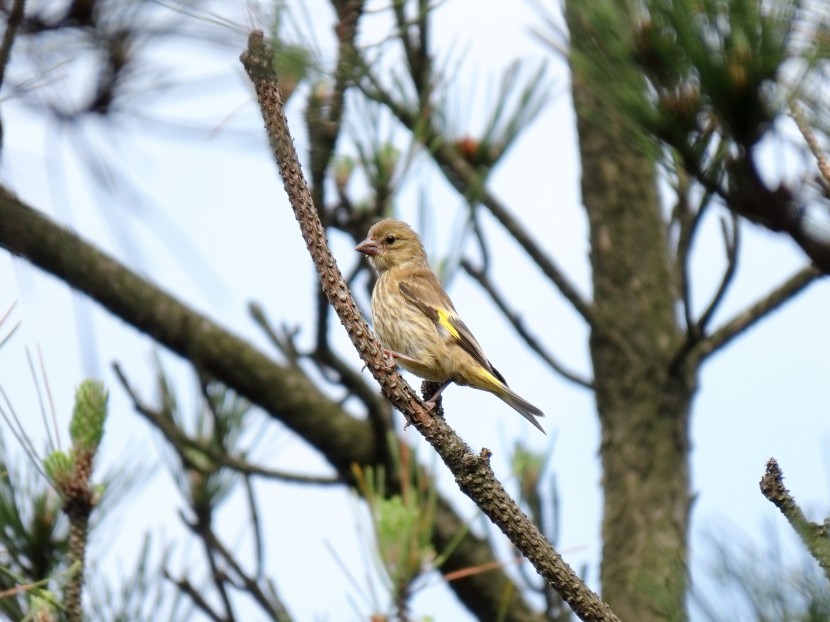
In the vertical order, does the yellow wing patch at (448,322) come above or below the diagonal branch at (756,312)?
above

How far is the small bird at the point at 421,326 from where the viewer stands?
17.0ft

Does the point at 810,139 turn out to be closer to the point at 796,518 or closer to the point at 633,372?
the point at 796,518

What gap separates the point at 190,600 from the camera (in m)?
4.05

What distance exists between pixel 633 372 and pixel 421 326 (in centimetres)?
122

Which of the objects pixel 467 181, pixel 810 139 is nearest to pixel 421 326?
pixel 467 181

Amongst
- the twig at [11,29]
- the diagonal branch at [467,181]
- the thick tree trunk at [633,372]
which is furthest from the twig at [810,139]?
the thick tree trunk at [633,372]

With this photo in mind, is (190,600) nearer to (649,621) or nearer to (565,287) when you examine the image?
(649,621)

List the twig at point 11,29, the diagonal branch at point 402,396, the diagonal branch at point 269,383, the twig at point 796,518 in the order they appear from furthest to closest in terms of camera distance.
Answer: the diagonal branch at point 269,383, the twig at point 11,29, the diagonal branch at point 402,396, the twig at point 796,518

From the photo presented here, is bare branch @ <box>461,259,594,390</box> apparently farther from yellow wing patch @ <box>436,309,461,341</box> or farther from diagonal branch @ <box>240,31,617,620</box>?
diagonal branch @ <box>240,31,617,620</box>

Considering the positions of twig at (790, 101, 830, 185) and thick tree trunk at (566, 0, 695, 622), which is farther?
thick tree trunk at (566, 0, 695, 622)

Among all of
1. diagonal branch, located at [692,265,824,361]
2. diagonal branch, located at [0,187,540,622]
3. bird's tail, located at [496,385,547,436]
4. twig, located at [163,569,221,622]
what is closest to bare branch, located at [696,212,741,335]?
diagonal branch, located at [692,265,824,361]

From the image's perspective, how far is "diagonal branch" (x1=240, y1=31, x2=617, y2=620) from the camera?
2580 mm

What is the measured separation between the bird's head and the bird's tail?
805 millimetres

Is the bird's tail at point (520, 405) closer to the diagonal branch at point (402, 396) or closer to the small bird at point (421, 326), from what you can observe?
the small bird at point (421, 326)
